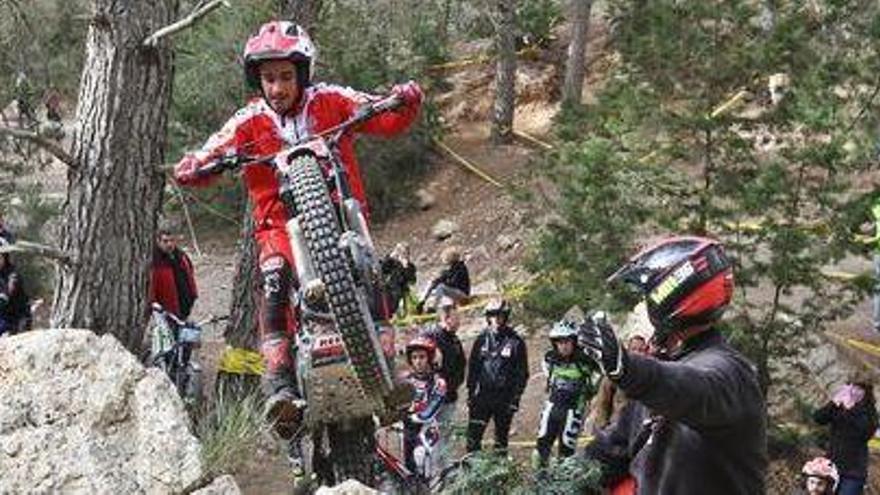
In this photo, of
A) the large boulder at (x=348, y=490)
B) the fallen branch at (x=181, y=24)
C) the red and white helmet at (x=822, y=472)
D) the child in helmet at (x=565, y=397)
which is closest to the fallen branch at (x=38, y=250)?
the fallen branch at (x=181, y=24)

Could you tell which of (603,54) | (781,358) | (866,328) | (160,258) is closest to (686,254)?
(160,258)

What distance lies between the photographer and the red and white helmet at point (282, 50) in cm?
603

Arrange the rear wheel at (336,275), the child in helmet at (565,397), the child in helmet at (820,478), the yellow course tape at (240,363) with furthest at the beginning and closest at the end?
1. the yellow course tape at (240,363)
2. the child in helmet at (565,397)
3. the child in helmet at (820,478)
4. the rear wheel at (336,275)

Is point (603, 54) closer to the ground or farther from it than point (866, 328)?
farther from it

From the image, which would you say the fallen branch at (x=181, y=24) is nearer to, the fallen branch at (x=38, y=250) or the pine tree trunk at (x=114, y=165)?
the pine tree trunk at (x=114, y=165)

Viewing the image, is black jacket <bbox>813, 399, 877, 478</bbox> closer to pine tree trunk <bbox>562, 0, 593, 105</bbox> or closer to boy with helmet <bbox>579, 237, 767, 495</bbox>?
boy with helmet <bbox>579, 237, 767, 495</bbox>

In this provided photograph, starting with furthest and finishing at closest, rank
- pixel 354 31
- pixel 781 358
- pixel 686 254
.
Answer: pixel 354 31 → pixel 781 358 → pixel 686 254

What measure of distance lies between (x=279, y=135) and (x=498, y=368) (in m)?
3.98

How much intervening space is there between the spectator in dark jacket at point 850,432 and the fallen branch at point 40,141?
5.93m

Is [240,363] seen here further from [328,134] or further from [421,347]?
[328,134]

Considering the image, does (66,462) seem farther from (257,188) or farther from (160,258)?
(160,258)

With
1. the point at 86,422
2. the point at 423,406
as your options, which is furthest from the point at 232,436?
the point at 423,406

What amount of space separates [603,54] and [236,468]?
20205 mm

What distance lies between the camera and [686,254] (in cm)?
322
